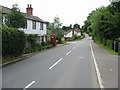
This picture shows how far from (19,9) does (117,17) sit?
11948mm

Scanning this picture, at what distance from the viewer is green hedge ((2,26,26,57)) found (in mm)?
17047

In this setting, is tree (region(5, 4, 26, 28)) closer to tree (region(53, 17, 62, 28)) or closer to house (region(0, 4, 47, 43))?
house (region(0, 4, 47, 43))

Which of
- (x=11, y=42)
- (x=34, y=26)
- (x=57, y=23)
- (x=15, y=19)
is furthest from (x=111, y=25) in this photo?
(x=57, y=23)

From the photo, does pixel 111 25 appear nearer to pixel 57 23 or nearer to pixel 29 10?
pixel 29 10

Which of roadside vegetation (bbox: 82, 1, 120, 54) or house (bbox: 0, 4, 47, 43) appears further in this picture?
house (bbox: 0, 4, 47, 43)

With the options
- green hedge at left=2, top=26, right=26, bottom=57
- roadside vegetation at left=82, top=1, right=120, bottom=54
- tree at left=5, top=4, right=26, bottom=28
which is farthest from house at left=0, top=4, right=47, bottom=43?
green hedge at left=2, top=26, right=26, bottom=57

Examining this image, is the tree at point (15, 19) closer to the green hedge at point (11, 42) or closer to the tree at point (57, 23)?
the green hedge at point (11, 42)

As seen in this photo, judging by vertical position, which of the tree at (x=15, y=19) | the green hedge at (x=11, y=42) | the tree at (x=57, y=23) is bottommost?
the green hedge at (x=11, y=42)

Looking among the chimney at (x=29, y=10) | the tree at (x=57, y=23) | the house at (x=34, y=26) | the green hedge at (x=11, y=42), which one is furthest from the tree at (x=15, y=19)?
Result: the tree at (x=57, y=23)

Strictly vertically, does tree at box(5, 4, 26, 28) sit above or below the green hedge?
above

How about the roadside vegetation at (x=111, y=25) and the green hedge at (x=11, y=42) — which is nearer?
the green hedge at (x=11, y=42)

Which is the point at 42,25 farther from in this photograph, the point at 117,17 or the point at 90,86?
the point at 90,86

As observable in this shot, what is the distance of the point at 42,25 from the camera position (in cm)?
4378

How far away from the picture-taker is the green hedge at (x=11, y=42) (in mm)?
17047
